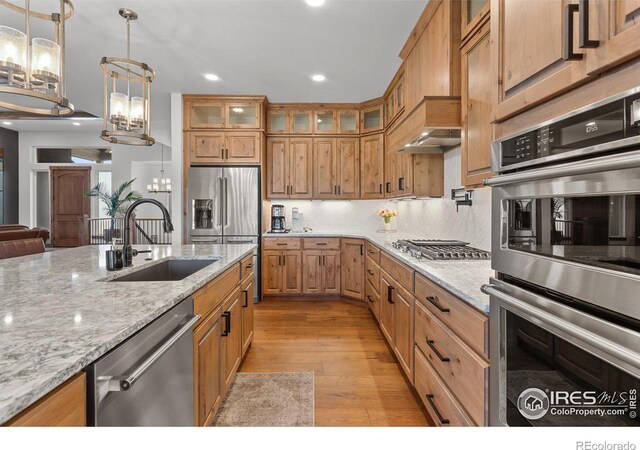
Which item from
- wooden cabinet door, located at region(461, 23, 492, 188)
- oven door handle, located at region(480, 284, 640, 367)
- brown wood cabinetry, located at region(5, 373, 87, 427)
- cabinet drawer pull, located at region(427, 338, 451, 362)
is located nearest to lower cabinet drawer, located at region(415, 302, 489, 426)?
cabinet drawer pull, located at region(427, 338, 451, 362)

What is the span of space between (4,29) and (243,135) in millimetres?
3010

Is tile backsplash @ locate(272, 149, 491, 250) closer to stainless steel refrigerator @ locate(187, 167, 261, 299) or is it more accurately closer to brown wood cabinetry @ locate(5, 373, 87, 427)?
stainless steel refrigerator @ locate(187, 167, 261, 299)

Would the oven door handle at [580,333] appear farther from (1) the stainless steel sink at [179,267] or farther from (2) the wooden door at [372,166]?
(2) the wooden door at [372,166]

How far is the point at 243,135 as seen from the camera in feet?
15.5

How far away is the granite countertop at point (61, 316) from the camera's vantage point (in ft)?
2.16

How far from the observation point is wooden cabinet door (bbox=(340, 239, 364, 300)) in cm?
452

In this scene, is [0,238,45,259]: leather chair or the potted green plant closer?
[0,238,45,259]: leather chair

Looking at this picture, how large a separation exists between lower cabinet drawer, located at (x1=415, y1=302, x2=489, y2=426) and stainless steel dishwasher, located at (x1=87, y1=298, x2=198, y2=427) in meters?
1.15

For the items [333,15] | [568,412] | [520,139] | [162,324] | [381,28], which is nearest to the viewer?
[568,412]

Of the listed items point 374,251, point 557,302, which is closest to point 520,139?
point 557,302

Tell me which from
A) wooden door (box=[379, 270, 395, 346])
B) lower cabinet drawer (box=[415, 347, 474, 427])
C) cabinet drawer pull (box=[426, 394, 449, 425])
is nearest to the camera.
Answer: lower cabinet drawer (box=[415, 347, 474, 427])

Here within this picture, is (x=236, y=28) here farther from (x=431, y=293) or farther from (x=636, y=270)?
(x=636, y=270)

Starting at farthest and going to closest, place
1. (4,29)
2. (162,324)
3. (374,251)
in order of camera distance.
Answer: (374,251) → (4,29) → (162,324)
